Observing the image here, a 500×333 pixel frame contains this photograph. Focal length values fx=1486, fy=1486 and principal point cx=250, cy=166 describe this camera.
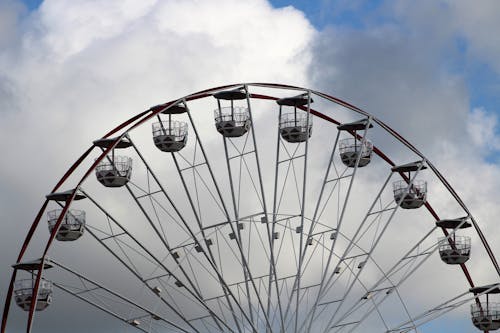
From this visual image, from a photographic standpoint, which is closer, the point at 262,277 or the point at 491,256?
the point at 262,277

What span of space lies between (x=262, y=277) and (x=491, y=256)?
12.1 metres

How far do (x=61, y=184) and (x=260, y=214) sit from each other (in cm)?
896

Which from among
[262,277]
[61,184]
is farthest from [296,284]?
[61,184]

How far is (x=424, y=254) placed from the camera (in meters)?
67.4

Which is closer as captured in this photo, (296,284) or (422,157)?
(296,284)

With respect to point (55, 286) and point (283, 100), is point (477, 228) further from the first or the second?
point (55, 286)

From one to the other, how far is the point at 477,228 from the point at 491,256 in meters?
1.49

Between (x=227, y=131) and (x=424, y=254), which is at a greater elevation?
(x=227, y=131)

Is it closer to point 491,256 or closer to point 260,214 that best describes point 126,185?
point 260,214

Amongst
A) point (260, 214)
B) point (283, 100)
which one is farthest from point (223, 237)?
point (283, 100)

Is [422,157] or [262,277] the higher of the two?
[422,157]

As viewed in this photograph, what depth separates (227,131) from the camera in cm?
6544

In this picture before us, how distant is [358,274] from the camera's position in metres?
64.2

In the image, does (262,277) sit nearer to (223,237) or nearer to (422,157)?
(223,237)
